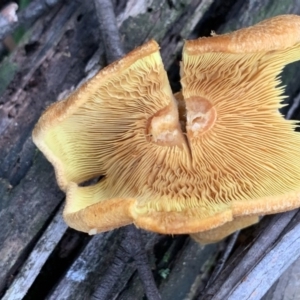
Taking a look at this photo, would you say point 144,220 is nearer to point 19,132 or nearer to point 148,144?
point 148,144

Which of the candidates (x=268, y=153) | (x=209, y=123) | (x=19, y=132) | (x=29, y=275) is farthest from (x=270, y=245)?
(x=19, y=132)

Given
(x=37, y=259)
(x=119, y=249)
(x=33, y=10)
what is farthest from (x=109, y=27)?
(x=37, y=259)

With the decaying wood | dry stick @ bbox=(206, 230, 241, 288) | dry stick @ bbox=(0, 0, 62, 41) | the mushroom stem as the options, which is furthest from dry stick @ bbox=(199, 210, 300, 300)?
dry stick @ bbox=(0, 0, 62, 41)

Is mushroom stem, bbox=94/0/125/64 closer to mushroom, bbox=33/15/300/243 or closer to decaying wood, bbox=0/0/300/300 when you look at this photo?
decaying wood, bbox=0/0/300/300

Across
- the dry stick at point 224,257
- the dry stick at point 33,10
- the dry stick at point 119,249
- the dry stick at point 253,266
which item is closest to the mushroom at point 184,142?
the dry stick at point 119,249

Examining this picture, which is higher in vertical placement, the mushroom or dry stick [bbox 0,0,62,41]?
dry stick [bbox 0,0,62,41]

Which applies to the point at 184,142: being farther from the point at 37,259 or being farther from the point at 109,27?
the point at 37,259

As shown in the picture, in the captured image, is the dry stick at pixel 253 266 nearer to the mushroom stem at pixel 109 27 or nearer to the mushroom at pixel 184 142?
the mushroom at pixel 184 142
